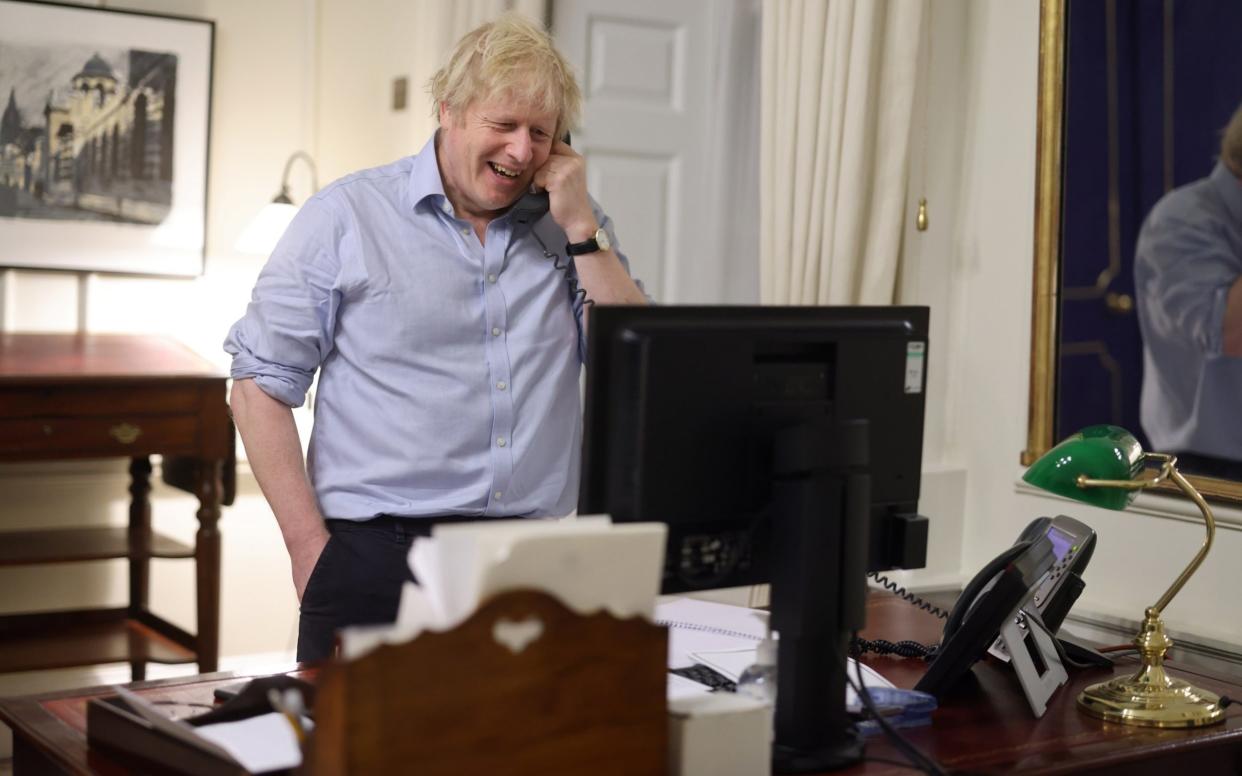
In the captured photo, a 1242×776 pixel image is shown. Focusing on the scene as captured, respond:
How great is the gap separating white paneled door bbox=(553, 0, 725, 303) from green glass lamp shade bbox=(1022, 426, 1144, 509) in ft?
8.74

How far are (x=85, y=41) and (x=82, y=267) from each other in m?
0.71

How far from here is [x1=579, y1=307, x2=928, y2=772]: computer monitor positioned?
61.3 inches

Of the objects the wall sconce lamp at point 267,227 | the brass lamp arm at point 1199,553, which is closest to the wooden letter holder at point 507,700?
the brass lamp arm at point 1199,553

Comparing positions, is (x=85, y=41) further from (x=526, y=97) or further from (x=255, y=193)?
(x=526, y=97)

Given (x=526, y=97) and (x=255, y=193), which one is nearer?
(x=526, y=97)

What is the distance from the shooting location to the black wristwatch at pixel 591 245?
98.9 inches

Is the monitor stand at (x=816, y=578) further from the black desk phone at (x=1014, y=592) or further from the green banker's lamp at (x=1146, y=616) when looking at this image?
the green banker's lamp at (x=1146, y=616)

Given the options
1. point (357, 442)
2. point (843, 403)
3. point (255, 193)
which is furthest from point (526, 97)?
point (255, 193)

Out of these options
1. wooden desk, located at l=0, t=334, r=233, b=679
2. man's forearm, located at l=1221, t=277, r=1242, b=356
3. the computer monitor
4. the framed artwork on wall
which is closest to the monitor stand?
the computer monitor

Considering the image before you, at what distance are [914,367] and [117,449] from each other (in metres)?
2.63

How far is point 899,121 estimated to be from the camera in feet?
12.1

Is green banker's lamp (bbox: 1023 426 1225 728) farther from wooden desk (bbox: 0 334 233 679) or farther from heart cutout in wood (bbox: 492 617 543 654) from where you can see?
wooden desk (bbox: 0 334 233 679)

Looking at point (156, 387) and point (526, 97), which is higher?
point (526, 97)

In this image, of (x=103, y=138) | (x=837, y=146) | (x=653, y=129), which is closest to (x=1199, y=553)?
(x=837, y=146)
